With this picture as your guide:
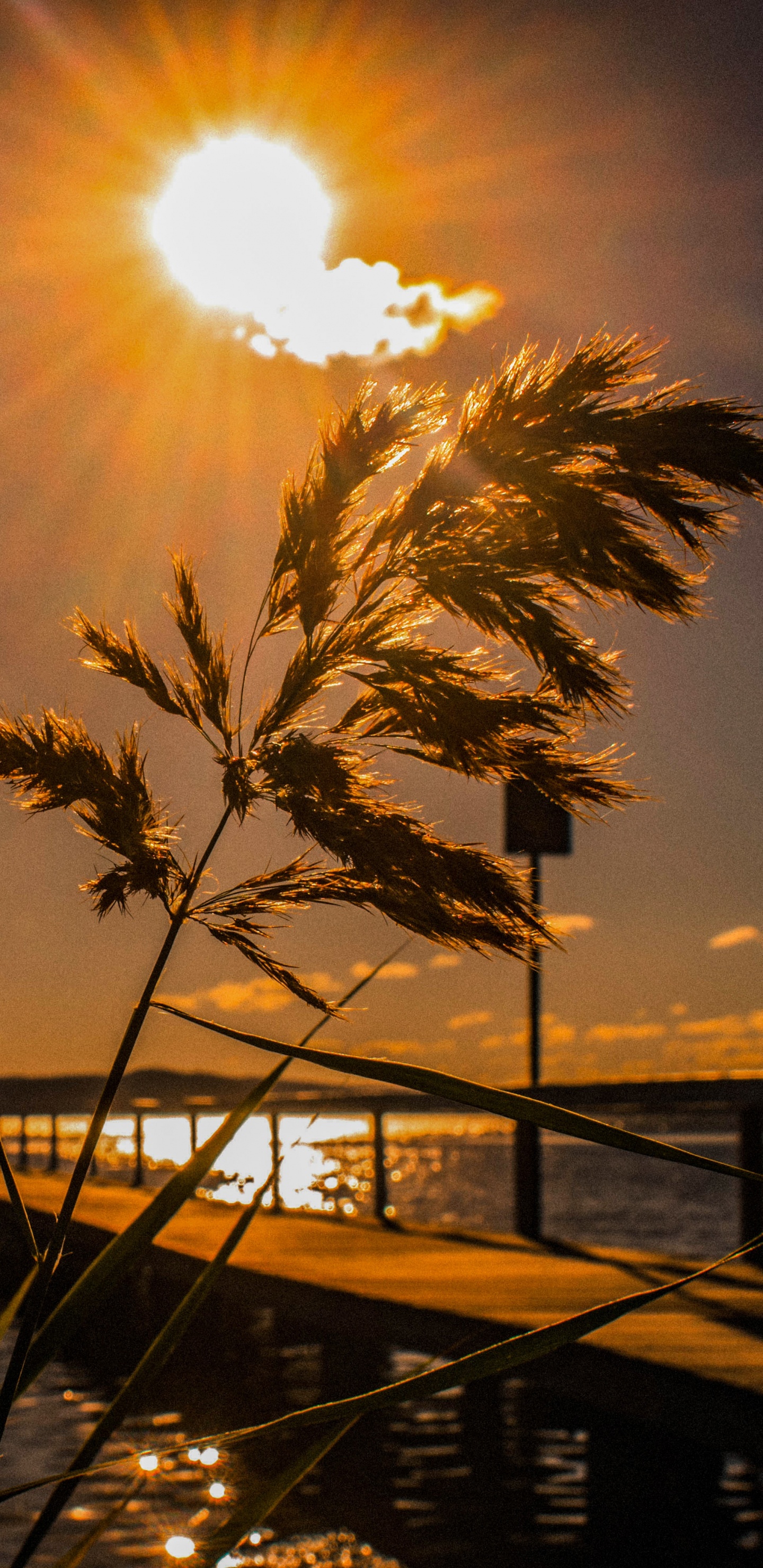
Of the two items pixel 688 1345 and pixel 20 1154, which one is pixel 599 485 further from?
pixel 20 1154

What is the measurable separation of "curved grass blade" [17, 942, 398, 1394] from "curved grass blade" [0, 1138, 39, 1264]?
0.41 feet

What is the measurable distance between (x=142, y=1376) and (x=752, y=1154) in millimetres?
6097

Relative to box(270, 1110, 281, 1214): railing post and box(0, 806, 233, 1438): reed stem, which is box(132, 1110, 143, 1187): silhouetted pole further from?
box(0, 806, 233, 1438): reed stem

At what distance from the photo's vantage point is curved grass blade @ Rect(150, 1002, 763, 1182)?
100 cm

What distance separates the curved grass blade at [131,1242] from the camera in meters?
1.06

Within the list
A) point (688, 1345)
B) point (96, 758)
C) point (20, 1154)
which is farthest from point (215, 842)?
point (20, 1154)

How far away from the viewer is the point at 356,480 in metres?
1.47

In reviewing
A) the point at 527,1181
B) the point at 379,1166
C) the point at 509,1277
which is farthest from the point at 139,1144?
the point at 509,1277

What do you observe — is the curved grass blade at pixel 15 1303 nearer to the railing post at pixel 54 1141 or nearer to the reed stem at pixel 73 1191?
the reed stem at pixel 73 1191

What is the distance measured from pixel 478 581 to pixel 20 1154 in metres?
20.9

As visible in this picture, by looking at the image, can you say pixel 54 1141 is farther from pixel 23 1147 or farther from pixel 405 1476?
pixel 405 1476

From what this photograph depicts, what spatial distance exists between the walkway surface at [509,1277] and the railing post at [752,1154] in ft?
0.92

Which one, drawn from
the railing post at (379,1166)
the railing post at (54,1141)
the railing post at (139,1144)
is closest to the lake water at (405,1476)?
the railing post at (379,1166)

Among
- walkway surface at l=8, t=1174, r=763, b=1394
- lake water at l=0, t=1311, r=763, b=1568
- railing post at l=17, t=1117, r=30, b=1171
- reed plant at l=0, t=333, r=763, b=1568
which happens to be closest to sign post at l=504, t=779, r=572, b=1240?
walkway surface at l=8, t=1174, r=763, b=1394
